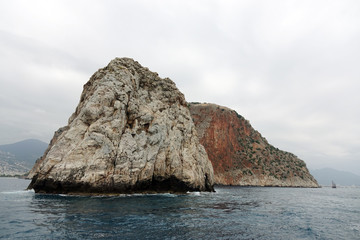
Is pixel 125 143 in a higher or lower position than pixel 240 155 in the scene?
lower

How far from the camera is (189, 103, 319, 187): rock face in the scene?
100750 mm

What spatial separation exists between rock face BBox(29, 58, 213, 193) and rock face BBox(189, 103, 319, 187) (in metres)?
56.7

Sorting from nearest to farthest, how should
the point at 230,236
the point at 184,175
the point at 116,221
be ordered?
the point at 230,236, the point at 116,221, the point at 184,175

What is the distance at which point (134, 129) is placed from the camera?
35.5 m

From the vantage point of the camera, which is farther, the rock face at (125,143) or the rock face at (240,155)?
the rock face at (240,155)

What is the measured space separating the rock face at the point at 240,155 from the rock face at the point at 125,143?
56.7m

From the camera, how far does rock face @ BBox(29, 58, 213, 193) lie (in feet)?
92.6

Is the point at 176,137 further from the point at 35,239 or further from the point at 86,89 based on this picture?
the point at 35,239

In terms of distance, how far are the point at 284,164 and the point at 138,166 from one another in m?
100.0

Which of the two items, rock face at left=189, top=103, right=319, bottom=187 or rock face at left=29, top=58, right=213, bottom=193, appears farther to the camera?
rock face at left=189, top=103, right=319, bottom=187

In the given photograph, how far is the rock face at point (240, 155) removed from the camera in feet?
331

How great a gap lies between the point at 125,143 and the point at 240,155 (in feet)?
275

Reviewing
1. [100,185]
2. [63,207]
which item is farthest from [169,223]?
[100,185]

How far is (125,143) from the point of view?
32.9 meters
